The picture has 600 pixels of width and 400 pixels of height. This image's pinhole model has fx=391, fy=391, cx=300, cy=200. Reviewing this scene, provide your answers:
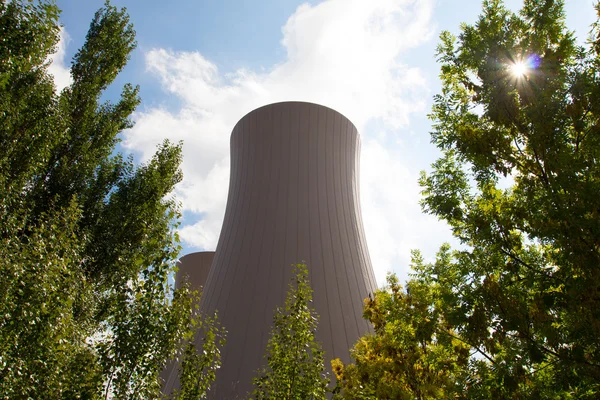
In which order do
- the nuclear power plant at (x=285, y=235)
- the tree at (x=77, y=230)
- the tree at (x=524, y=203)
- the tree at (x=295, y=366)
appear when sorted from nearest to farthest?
the tree at (x=524, y=203)
the tree at (x=77, y=230)
the tree at (x=295, y=366)
the nuclear power plant at (x=285, y=235)

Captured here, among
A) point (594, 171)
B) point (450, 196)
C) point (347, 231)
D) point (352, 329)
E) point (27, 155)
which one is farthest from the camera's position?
point (347, 231)

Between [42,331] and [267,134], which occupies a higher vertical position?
[267,134]

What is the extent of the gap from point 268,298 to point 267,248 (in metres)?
0.91

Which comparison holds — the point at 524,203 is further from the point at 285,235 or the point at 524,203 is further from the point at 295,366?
the point at 285,235

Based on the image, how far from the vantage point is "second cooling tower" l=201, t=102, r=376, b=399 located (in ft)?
19.5

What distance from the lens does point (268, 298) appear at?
20.2ft

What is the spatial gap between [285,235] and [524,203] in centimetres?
468

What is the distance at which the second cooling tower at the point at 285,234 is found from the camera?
5.95m

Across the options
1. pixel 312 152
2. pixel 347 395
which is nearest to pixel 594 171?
pixel 347 395

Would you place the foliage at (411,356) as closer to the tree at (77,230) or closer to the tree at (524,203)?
the tree at (524,203)

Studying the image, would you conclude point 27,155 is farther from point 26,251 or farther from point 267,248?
point 267,248

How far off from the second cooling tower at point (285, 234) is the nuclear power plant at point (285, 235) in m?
0.02

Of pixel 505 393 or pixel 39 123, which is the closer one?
pixel 505 393

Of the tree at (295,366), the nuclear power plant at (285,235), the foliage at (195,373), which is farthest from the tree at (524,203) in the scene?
the nuclear power plant at (285,235)
